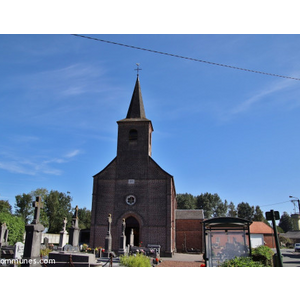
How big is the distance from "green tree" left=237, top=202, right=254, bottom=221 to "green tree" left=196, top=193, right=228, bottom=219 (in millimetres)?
7134

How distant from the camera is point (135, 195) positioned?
91.6 ft

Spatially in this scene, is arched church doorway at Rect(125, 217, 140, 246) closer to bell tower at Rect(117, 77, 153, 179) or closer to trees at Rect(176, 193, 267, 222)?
bell tower at Rect(117, 77, 153, 179)

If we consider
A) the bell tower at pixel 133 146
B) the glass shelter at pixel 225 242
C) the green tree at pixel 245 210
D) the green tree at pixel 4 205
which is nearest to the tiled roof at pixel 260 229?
the bell tower at pixel 133 146

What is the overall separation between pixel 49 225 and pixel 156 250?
4007cm

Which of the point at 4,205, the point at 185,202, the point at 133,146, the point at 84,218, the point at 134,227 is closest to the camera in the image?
the point at 134,227

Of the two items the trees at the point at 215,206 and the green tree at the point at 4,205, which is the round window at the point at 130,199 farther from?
the trees at the point at 215,206

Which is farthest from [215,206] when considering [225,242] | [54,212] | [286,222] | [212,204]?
[225,242]

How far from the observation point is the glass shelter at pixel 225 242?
1173cm

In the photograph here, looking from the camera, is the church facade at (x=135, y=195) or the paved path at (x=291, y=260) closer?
the paved path at (x=291, y=260)

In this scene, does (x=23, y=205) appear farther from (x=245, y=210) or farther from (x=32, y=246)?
(x=245, y=210)

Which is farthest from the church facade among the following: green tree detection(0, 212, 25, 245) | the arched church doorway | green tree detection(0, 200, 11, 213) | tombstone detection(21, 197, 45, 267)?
green tree detection(0, 200, 11, 213)

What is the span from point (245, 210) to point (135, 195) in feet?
232

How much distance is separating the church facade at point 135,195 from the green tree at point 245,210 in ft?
219

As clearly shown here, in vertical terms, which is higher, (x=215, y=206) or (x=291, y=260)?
(x=215, y=206)
